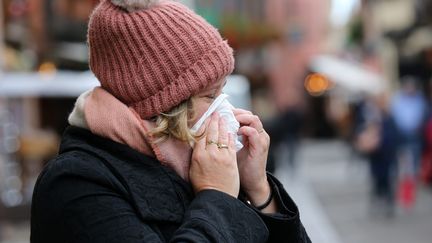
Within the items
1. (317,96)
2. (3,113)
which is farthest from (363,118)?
(317,96)

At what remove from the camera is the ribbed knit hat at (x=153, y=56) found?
6.57ft

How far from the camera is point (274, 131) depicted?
1819 cm

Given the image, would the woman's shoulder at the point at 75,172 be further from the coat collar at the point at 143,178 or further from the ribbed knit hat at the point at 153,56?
the ribbed knit hat at the point at 153,56

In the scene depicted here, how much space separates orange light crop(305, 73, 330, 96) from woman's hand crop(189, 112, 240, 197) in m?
47.1

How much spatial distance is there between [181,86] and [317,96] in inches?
1863

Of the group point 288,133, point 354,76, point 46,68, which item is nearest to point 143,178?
point 46,68

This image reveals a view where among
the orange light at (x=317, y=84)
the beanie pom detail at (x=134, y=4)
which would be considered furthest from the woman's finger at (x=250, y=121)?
the orange light at (x=317, y=84)

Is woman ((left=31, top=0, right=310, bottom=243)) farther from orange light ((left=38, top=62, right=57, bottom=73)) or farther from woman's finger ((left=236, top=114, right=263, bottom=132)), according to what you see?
orange light ((left=38, top=62, right=57, bottom=73))

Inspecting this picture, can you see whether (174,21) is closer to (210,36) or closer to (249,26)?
(210,36)

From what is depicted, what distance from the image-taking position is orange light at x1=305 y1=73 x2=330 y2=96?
48.8 meters

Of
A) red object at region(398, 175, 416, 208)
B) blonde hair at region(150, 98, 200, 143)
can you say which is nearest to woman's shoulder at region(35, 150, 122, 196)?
blonde hair at region(150, 98, 200, 143)

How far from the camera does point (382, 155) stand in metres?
12.3

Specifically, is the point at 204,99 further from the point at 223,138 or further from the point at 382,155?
the point at 382,155

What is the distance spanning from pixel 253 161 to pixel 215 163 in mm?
163
